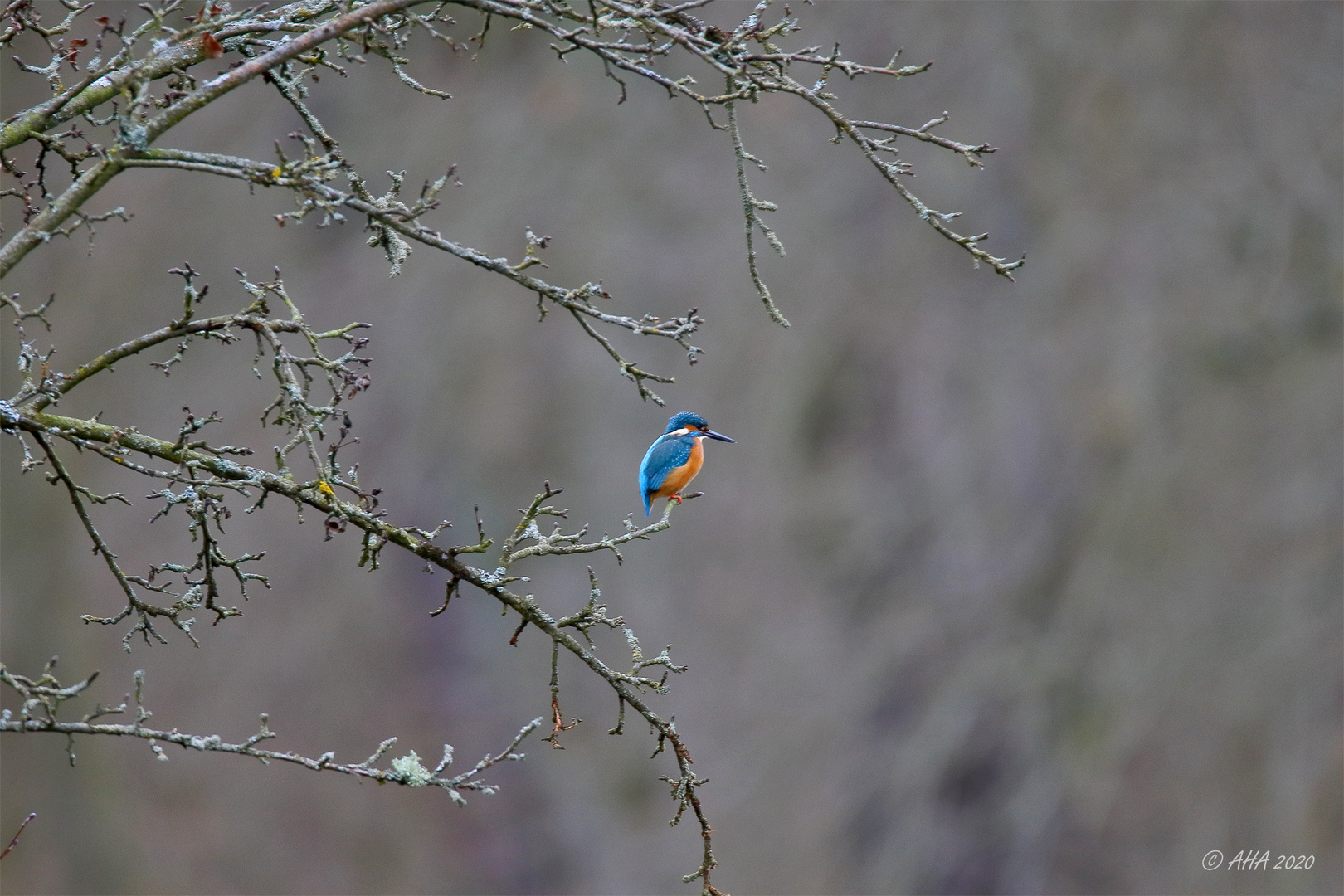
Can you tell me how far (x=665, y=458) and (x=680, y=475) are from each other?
0.10m

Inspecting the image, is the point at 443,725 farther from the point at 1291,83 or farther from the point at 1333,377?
the point at 1291,83

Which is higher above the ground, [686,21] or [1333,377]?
[1333,377]

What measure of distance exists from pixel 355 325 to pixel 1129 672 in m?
11.3

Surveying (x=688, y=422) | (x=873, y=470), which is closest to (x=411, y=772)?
(x=688, y=422)

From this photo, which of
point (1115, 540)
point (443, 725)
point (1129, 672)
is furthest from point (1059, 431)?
point (443, 725)

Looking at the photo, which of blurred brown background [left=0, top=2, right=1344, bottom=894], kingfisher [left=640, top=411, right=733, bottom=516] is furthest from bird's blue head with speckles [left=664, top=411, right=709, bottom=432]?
blurred brown background [left=0, top=2, right=1344, bottom=894]

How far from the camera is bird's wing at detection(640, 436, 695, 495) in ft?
16.6

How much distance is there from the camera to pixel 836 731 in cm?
1361

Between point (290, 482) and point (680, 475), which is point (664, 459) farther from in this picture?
point (290, 482)

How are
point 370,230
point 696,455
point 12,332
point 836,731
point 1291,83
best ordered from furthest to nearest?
1. point 836,731
2. point 1291,83
3. point 12,332
4. point 696,455
5. point 370,230

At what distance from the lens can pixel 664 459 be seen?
16.7 ft

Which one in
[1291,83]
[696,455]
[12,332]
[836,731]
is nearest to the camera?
[696,455]

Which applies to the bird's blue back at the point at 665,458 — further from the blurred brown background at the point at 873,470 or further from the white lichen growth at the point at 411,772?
the blurred brown background at the point at 873,470

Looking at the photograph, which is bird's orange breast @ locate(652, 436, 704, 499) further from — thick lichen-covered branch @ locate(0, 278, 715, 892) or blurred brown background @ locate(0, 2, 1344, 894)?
blurred brown background @ locate(0, 2, 1344, 894)
